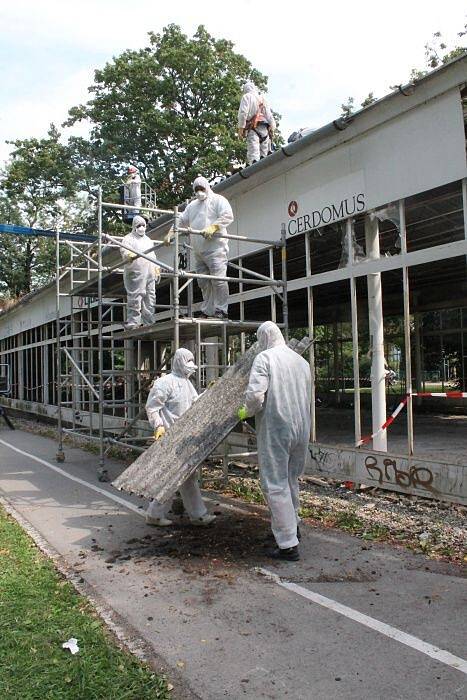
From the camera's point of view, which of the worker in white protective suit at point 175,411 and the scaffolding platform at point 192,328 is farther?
the scaffolding platform at point 192,328

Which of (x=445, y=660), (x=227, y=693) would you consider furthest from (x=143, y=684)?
(x=445, y=660)

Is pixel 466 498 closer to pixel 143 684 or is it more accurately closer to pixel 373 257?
pixel 373 257

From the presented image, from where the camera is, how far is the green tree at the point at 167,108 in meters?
28.1

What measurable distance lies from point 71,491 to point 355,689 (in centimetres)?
593

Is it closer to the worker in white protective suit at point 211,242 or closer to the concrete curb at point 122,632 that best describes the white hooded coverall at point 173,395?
the concrete curb at point 122,632

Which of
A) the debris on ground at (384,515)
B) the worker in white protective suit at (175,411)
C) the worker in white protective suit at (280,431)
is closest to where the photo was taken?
the worker in white protective suit at (280,431)

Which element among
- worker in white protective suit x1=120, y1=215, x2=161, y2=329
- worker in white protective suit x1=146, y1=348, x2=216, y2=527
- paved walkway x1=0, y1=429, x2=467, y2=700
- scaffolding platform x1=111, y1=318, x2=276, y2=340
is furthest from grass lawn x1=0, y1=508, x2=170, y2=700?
worker in white protective suit x1=120, y1=215, x2=161, y2=329

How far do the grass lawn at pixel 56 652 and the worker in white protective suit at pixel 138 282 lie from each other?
187 inches

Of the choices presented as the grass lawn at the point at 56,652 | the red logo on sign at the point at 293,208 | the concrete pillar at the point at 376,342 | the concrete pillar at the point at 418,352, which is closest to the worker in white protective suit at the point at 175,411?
the grass lawn at the point at 56,652

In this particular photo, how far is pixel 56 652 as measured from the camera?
3.38m

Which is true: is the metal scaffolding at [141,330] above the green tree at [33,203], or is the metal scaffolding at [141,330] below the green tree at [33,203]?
below

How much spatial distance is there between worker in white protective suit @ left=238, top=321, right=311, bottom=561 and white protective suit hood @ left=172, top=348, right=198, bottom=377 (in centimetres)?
141

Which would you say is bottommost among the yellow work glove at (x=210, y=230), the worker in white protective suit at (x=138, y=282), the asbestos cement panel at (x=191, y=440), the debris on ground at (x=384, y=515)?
the debris on ground at (x=384, y=515)

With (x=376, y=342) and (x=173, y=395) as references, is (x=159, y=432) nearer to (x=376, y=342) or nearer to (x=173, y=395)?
(x=173, y=395)
